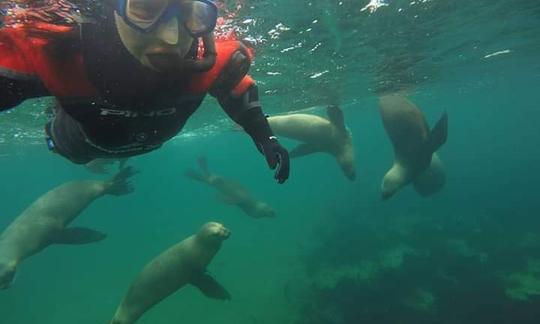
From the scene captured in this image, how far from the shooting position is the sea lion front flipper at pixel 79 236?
8906 millimetres

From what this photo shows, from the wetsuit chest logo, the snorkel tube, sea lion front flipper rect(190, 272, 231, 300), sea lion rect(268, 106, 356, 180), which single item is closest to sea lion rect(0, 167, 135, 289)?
sea lion front flipper rect(190, 272, 231, 300)

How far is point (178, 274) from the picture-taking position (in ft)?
28.3

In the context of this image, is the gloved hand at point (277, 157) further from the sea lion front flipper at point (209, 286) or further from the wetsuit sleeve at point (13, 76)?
the sea lion front flipper at point (209, 286)

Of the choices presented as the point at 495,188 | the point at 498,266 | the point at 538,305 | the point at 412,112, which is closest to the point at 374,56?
the point at 412,112

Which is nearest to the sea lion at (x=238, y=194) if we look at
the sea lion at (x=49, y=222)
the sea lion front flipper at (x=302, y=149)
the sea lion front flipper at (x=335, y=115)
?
the sea lion front flipper at (x=302, y=149)

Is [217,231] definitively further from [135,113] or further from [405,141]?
[405,141]

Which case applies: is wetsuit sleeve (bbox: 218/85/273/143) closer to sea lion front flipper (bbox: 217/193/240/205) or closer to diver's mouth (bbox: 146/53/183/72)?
diver's mouth (bbox: 146/53/183/72)

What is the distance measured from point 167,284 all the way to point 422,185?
10340 mm

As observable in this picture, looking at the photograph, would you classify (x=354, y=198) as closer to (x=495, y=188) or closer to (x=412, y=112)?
(x=495, y=188)

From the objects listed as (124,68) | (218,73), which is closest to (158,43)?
(124,68)

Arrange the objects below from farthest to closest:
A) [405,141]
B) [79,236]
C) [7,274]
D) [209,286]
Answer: [405,141] → [7,274] → [79,236] → [209,286]

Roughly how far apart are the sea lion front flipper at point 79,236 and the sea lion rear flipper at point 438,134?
8.52 m

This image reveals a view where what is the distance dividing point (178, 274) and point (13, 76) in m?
6.82

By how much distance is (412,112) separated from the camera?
12523mm
